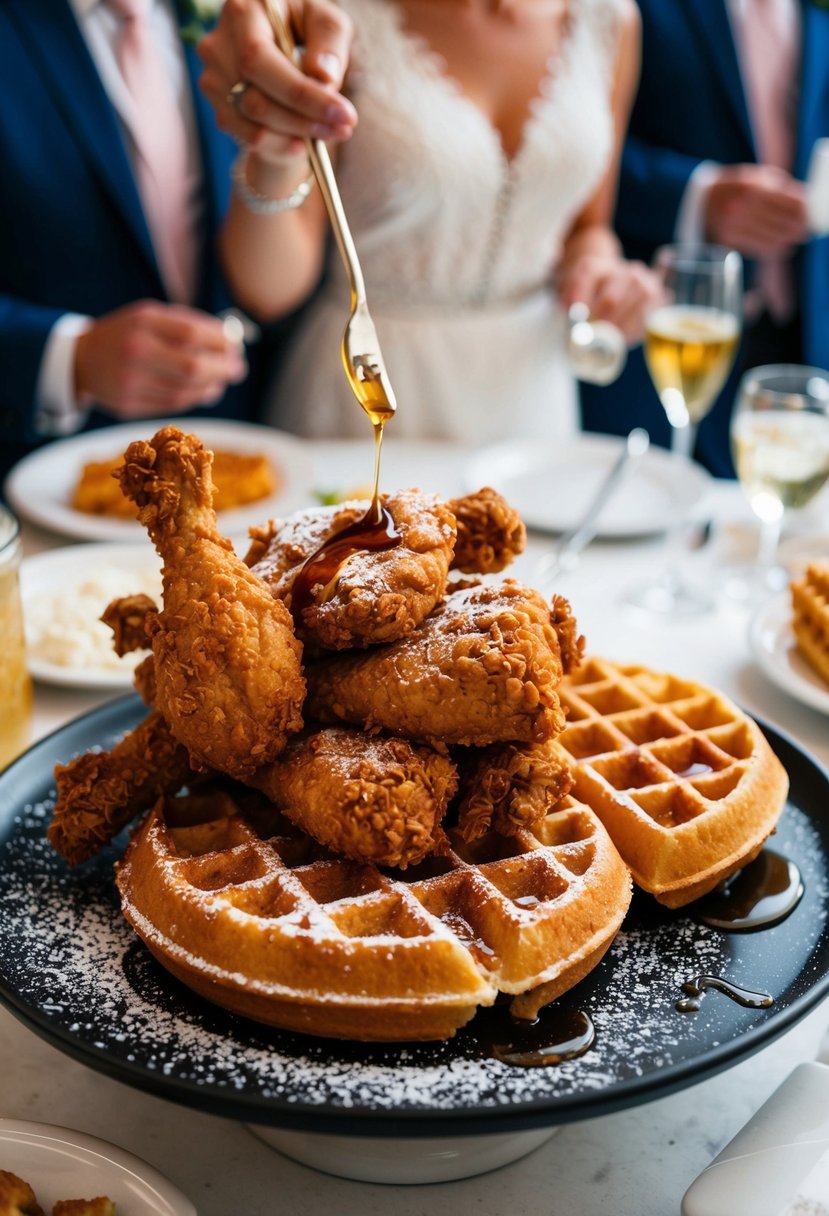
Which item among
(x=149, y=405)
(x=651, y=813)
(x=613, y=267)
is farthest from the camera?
(x=613, y=267)

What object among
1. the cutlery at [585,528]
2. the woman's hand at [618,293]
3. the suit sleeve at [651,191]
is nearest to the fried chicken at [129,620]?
the cutlery at [585,528]

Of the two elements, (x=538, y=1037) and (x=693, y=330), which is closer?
(x=538, y=1037)

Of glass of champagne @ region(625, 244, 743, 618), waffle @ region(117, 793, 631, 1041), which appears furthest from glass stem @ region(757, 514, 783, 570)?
waffle @ region(117, 793, 631, 1041)

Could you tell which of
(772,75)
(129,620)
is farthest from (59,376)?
(772,75)

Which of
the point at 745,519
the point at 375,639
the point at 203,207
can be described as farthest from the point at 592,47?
the point at 375,639

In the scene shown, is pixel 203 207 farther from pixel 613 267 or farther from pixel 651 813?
pixel 651 813

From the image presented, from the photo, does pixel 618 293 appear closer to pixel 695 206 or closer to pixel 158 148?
pixel 695 206
